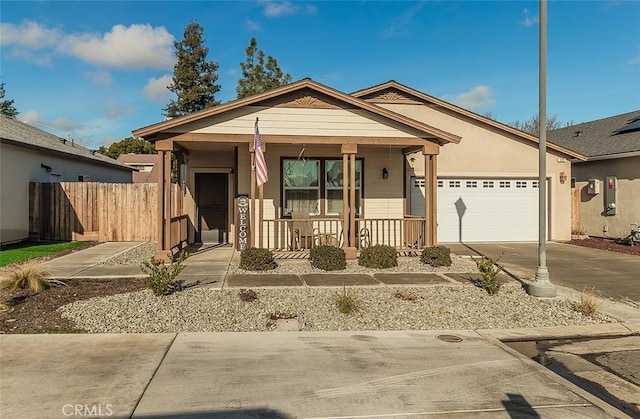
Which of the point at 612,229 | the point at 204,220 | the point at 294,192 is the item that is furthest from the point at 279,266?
the point at 612,229

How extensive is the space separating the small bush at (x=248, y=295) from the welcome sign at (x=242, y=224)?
495 centimetres

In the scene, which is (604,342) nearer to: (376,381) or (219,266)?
(376,381)

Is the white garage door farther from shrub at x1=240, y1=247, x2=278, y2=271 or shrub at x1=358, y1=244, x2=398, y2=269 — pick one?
shrub at x1=240, y1=247, x2=278, y2=271

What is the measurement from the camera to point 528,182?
1617 cm

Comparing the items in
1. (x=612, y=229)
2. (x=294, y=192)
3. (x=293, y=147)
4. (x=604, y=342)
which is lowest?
(x=604, y=342)

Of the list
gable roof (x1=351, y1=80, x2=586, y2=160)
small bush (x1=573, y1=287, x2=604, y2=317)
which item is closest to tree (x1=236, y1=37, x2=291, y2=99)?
gable roof (x1=351, y1=80, x2=586, y2=160)

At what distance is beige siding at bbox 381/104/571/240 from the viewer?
15.8m

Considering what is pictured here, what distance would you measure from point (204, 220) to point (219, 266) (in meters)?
4.40

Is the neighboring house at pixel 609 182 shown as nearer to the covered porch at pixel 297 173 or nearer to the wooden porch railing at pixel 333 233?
the covered porch at pixel 297 173

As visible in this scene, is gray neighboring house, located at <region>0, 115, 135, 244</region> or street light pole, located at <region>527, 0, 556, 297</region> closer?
street light pole, located at <region>527, 0, 556, 297</region>

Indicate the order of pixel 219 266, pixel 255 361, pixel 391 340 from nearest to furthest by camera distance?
pixel 255 361 → pixel 391 340 → pixel 219 266

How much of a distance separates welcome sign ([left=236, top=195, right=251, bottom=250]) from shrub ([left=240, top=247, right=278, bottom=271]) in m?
2.72

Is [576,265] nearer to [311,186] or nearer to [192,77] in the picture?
[311,186]

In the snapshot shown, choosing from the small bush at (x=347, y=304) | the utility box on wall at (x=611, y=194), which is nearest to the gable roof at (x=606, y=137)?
the utility box on wall at (x=611, y=194)
